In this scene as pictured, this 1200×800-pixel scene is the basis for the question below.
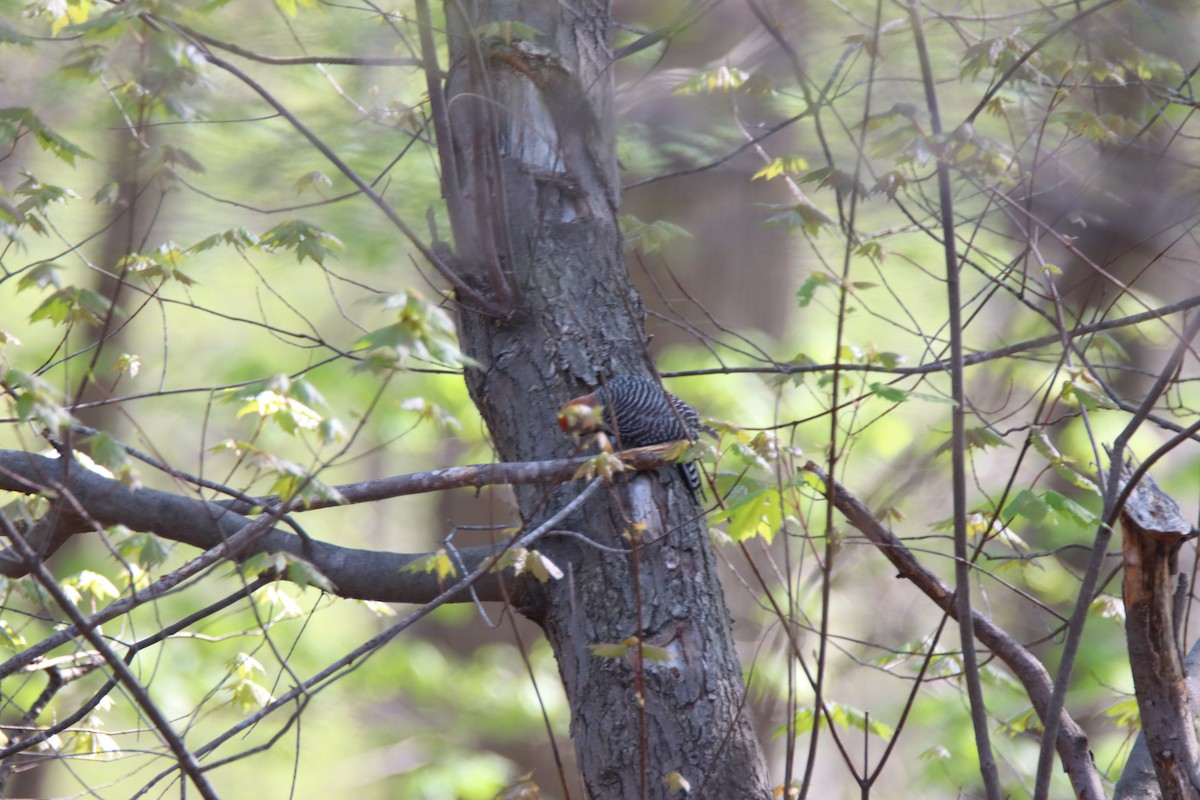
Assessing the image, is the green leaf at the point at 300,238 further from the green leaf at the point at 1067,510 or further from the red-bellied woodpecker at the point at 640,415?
the green leaf at the point at 1067,510

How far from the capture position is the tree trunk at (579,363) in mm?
2229

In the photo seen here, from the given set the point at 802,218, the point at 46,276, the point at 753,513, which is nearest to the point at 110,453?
the point at 46,276

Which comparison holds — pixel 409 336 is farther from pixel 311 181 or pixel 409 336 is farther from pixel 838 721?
pixel 838 721

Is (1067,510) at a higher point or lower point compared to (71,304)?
lower

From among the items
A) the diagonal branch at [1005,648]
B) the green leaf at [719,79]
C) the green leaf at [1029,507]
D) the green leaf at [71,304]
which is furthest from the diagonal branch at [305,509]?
the green leaf at [719,79]

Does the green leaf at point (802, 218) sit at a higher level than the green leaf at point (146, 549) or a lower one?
higher

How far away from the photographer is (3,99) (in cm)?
259

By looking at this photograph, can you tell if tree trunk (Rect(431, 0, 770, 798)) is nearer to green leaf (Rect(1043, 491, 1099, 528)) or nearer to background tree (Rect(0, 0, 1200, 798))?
background tree (Rect(0, 0, 1200, 798))

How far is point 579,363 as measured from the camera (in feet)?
8.30

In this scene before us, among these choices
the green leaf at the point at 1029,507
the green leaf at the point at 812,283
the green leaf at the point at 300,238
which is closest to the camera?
the green leaf at the point at 812,283

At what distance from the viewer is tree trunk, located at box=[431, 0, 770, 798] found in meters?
2.23

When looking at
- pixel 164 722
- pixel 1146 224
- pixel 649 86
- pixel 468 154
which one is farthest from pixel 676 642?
pixel 1146 224

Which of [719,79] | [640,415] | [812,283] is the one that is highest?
[719,79]

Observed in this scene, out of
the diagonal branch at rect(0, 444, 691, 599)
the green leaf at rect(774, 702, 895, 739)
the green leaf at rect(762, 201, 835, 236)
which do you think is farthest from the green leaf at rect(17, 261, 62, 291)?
the green leaf at rect(774, 702, 895, 739)
